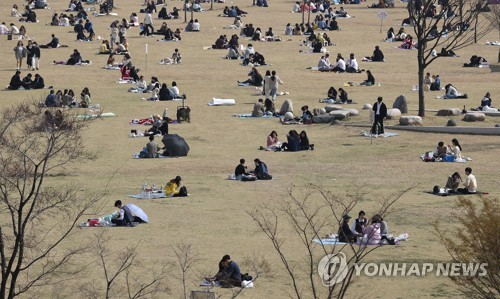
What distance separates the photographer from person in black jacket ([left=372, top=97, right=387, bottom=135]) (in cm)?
4469

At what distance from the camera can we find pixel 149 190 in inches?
1396

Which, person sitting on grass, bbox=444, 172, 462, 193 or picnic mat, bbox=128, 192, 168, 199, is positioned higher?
person sitting on grass, bbox=444, 172, 462, 193

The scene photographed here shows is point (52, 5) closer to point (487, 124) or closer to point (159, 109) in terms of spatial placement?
point (159, 109)

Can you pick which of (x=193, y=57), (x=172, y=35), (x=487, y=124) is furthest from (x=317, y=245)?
(x=172, y=35)

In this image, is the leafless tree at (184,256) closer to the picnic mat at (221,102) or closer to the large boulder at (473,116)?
the large boulder at (473,116)

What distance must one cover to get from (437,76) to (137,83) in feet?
47.0

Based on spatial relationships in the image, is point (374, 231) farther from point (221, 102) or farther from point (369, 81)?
point (369, 81)

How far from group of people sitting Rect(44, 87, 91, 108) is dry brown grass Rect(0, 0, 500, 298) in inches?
40.5

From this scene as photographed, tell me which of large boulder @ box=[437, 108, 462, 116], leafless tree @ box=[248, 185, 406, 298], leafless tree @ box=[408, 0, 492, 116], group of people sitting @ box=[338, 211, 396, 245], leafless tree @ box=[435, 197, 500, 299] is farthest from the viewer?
leafless tree @ box=[408, 0, 492, 116]

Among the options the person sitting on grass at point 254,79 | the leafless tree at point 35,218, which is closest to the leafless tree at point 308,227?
the leafless tree at point 35,218

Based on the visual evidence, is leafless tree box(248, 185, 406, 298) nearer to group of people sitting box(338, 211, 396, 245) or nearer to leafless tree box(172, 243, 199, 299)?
group of people sitting box(338, 211, 396, 245)

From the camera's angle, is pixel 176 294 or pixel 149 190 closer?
pixel 176 294

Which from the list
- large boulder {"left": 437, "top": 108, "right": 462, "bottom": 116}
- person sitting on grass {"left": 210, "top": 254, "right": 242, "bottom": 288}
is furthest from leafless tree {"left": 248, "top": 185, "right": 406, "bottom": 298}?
large boulder {"left": 437, "top": 108, "right": 462, "bottom": 116}

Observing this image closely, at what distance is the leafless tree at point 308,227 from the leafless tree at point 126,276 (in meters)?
2.53
